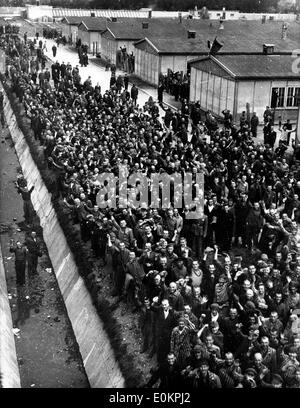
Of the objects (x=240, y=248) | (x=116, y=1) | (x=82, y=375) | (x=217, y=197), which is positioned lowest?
(x=82, y=375)

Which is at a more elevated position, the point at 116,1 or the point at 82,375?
the point at 116,1

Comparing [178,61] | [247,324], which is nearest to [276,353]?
[247,324]

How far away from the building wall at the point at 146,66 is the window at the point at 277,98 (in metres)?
10.9

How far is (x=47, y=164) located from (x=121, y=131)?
3583mm

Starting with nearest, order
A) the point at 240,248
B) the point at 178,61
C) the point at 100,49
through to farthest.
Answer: the point at 240,248, the point at 178,61, the point at 100,49

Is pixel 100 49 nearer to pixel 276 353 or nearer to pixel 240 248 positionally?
pixel 240 248

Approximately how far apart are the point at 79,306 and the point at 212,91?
1792cm

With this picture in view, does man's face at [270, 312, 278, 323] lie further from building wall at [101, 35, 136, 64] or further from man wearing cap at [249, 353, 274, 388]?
building wall at [101, 35, 136, 64]

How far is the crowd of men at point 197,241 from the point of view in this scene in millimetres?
10086

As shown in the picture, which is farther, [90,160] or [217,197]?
[90,160]

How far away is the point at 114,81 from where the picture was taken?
35.7 m

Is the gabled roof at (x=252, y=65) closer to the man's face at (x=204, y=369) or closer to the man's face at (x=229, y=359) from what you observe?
the man's face at (x=229, y=359)

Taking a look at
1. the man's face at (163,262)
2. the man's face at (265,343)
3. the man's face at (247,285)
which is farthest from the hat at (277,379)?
the man's face at (163,262)

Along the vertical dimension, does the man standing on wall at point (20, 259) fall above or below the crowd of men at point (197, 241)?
below
